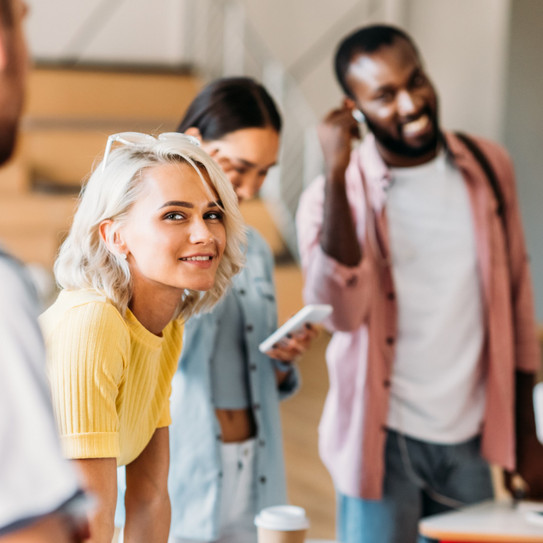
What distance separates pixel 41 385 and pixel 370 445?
62.9 inches

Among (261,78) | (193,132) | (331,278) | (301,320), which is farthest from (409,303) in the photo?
(261,78)

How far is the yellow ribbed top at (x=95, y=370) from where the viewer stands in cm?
109

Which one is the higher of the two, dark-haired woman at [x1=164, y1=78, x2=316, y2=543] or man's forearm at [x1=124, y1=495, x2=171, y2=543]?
dark-haired woman at [x1=164, y1=78, x2=316, y2=543]

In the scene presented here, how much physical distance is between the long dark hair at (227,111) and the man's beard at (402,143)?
44 centimetres

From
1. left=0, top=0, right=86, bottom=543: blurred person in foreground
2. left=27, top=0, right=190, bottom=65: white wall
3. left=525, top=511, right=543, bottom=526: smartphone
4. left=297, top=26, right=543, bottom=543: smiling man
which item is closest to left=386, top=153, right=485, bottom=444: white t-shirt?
left=297, top=26, right=543, bottom=543: smiling man

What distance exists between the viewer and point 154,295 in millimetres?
1231

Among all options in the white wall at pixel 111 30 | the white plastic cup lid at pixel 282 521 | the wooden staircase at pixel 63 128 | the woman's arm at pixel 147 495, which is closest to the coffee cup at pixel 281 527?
the white plastic cup lid at pixel 282 521

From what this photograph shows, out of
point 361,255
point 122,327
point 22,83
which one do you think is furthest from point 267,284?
point 22,83

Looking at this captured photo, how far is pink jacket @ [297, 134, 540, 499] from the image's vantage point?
211 cm

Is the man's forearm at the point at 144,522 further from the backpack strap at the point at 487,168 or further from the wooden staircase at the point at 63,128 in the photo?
the wooden staircase at the point at 63,128

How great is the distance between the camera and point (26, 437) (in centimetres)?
60

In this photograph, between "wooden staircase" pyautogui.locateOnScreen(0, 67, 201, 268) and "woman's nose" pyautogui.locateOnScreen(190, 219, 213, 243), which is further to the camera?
"wooden staircase" pyautogui.locateOnScreen(0, 67, 201, 268)

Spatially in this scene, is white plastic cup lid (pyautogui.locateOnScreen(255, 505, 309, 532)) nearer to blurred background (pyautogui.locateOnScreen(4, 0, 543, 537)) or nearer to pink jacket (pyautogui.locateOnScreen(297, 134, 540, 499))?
pink jacket (pyautogui.locateOnScreen(297, 134, 540, 499))

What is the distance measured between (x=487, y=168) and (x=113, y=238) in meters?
1.32
